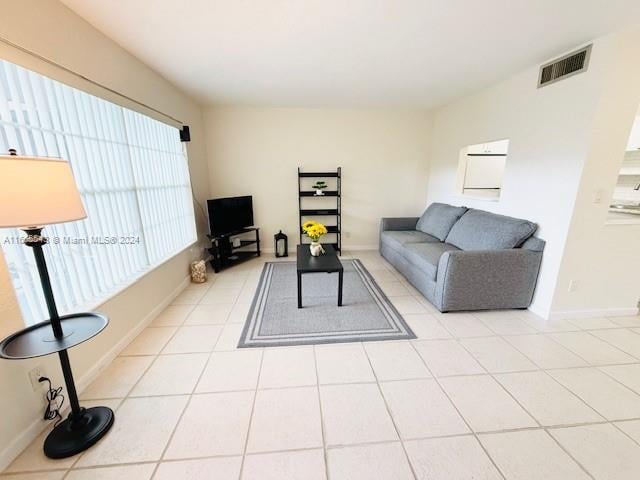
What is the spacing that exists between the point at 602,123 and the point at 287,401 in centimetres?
315

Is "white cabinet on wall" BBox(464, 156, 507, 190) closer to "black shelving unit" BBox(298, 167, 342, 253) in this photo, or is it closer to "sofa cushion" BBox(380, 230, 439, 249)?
"sofa cushion" BBox(380, 230, 439, 249)

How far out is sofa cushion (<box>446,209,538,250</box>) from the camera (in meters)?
2.59

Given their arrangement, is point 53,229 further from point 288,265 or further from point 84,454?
point 288,265

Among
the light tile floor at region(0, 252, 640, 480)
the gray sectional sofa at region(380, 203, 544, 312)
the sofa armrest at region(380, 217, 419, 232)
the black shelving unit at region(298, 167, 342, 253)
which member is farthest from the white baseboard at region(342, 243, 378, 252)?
the light tile floor at region(0, 252, 640, 480)

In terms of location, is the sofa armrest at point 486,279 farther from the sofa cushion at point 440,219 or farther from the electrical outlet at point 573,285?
the sofa cushion at point 440,219

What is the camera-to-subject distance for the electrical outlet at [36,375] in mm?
1365

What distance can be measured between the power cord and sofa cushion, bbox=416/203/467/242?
155 inches

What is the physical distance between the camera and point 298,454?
1.29m

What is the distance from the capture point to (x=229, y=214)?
401 cm

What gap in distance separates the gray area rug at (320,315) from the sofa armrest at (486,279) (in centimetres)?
58

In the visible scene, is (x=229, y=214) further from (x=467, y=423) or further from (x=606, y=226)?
(x=606, y=226)

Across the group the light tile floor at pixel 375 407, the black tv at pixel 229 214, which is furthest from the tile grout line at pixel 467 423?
the black tv at pixel 229 214

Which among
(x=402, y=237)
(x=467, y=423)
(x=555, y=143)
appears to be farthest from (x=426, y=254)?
(x=467, y=423)

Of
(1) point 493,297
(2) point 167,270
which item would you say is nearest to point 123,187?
(2) point 167,270
